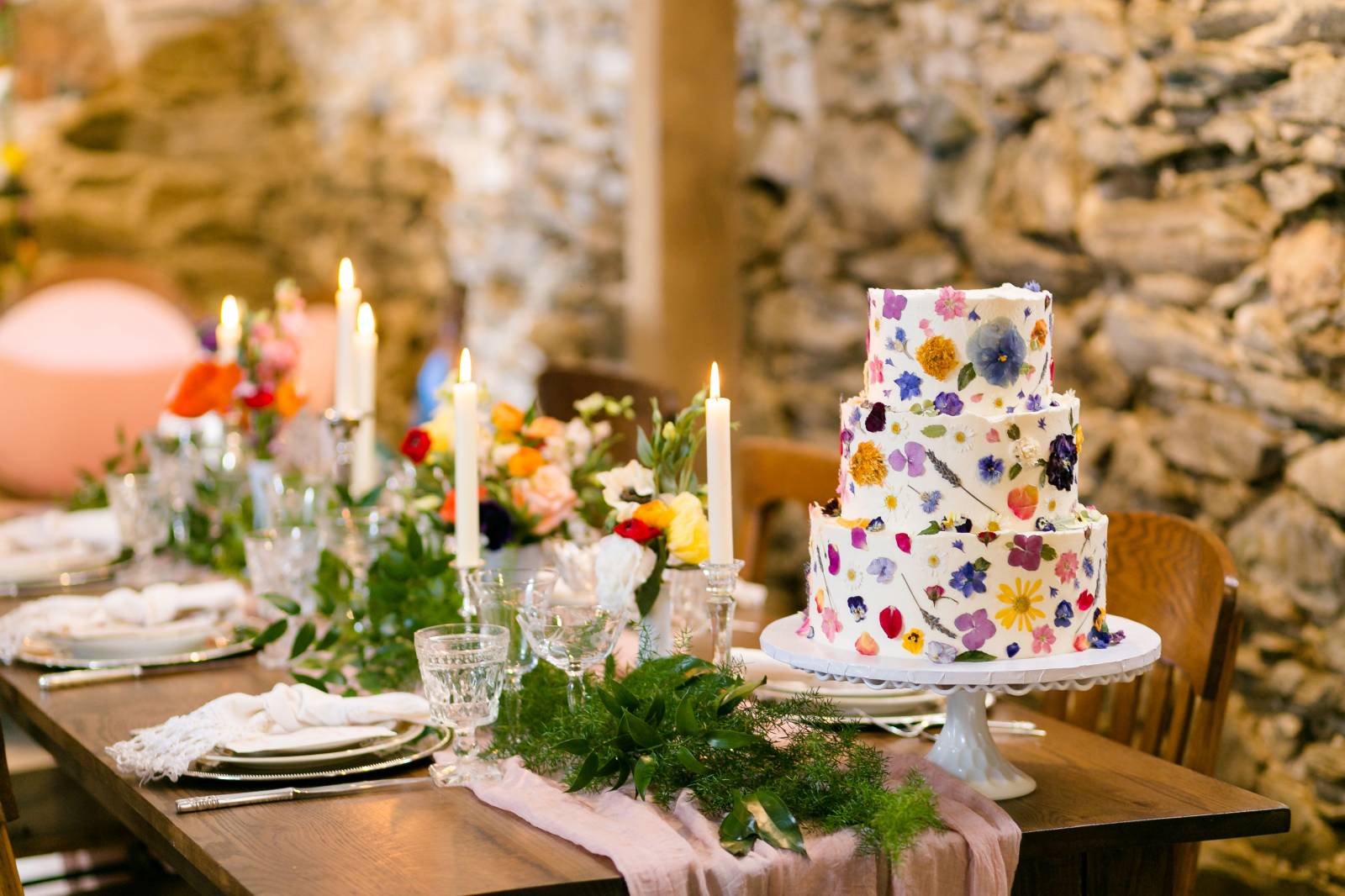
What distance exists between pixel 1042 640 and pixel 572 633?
42 cm

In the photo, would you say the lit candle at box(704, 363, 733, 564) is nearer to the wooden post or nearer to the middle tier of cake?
the middle tier of cake

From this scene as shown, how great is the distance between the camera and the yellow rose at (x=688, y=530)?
5.00ft

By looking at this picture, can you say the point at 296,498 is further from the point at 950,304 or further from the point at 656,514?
the point at 950,304

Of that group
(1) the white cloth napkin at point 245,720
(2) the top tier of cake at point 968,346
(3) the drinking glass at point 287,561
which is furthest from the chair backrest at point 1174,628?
A: (3) the drinking glass at point 287,561

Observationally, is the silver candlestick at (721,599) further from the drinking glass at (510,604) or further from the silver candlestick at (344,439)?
the silver candlestick at (344,439)

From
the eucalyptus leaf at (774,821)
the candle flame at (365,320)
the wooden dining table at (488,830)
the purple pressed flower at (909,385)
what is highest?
the candle flame at (365,320)

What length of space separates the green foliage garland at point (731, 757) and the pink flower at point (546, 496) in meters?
0.33

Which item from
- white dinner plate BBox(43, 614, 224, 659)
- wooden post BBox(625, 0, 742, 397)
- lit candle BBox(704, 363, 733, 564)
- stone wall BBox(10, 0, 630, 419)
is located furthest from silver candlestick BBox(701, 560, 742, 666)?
stone wall BBox(10, 0, 630, 419)

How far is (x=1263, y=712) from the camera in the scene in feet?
7.75

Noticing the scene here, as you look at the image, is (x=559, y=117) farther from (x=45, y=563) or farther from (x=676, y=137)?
(x=45, y=563)

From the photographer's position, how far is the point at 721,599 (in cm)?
147

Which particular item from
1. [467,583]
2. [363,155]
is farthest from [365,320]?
[363,155]

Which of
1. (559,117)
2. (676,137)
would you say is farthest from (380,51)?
(676,137)

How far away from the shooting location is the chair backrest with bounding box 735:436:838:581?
2365 millimetres
